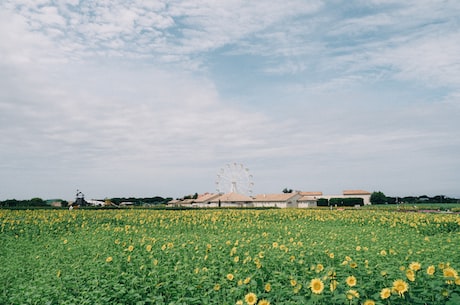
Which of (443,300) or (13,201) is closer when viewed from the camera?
(443,300)

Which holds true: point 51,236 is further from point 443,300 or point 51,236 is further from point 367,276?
point 443,300

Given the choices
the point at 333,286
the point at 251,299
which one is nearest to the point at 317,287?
the point at 333,286

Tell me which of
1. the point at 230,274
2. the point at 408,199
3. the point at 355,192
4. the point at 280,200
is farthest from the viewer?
the point at 355,192

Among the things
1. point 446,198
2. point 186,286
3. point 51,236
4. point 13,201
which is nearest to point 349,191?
point 446,198

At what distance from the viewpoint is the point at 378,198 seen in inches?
3088

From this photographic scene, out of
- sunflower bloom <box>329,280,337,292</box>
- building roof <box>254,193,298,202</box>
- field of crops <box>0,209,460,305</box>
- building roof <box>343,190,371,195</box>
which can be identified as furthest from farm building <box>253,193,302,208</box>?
sunflower bloom <box>329,280,337,292</box>

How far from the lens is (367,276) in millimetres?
5746

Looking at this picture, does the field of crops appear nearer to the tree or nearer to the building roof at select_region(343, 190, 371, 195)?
the tree

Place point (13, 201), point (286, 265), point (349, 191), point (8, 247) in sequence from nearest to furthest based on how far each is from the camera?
point (286, 265), point (8, 247), point (13, 201), point (349, 191)

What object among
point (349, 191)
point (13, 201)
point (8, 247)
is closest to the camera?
point (8, 247)

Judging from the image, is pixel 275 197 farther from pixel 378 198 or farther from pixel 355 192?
pixel 355 192

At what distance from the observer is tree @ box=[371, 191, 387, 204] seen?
3076 inches

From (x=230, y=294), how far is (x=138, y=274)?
2515 mm

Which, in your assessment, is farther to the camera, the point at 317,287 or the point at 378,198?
the point at 378,198
